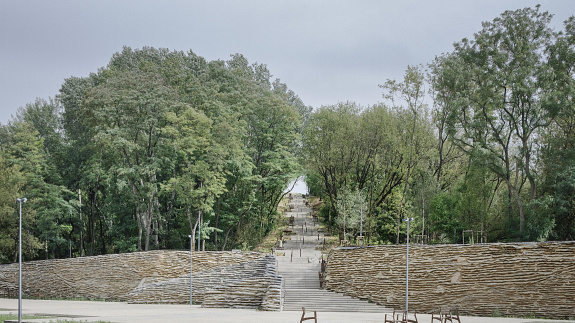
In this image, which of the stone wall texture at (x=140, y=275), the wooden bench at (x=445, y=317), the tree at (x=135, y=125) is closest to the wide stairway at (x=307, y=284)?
the stone wall texture at (x=140, y=275)

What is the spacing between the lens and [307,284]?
32.3 m

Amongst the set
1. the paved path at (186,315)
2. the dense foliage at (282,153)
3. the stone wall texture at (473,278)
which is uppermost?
the dense foliage at (282,153)

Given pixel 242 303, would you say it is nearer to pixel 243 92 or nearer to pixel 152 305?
pixel 152 305

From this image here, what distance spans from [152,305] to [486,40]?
2839 centimetres

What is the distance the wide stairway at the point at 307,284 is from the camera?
2881 cm

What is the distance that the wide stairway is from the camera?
28812mm

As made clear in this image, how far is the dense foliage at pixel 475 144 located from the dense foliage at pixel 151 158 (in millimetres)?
5969

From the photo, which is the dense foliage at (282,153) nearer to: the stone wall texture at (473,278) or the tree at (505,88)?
the tree at (505,88)

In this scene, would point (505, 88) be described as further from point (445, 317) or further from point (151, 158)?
point (151, 158)

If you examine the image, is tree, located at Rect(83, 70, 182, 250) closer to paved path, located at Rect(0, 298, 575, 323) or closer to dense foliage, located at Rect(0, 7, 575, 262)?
dense foliage, located at Rect(0, 7, 575, 262)

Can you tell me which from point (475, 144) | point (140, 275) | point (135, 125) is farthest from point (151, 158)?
point (475, 144)

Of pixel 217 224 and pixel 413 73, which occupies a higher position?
pixel 413 73

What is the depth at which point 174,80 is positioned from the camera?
45156 millimetres

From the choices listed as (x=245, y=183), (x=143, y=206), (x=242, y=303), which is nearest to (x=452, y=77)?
(x=245, y=183)
